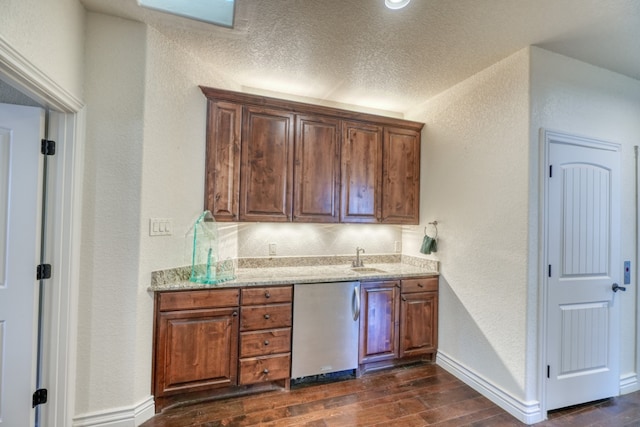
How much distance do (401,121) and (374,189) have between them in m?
0.83

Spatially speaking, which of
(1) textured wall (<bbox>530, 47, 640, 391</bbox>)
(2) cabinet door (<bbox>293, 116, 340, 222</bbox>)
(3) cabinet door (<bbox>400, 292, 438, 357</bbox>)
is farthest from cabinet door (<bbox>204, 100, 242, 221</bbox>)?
(1) textured wall (<bbox>530, 47, 640, 391</bbox>)

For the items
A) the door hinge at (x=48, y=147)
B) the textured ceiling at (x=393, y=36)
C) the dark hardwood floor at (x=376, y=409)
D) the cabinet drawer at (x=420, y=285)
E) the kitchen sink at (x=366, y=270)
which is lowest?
the dark hardwood floor at (x=376, y=409)

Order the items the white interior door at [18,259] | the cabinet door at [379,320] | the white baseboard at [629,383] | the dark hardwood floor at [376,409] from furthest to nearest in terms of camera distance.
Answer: the cabinet door at [379,320] → the white baseboard at [629,383] → the dark hardwood floor at [376,409] → the white interior door at [18,259]

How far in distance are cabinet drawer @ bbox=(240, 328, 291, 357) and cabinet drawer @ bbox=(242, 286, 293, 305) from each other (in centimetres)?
25

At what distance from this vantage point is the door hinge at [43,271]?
162cm

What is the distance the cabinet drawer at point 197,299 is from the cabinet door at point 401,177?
174cm

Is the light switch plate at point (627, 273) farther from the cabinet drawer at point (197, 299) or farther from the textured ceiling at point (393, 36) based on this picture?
Result: the cabinet drawer at point (197, 299)

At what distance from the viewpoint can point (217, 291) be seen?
6.92 feet

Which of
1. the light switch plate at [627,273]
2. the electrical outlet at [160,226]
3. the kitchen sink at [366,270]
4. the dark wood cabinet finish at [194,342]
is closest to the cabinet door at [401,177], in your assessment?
the kitchen sink at [366,270]

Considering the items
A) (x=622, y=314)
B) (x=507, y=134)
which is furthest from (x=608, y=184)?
(x=622, y=314)

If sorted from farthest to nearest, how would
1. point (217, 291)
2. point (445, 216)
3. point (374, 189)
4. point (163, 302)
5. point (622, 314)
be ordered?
point (374, 189)
point (445, 216)
point (622, 314)
point (217, 291)
point (163, 302)

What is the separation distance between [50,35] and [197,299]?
5.87ft

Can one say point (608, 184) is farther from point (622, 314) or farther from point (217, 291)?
point (217, 291)

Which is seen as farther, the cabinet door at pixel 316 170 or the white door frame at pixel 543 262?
the cabinet door at pixel 316 170
